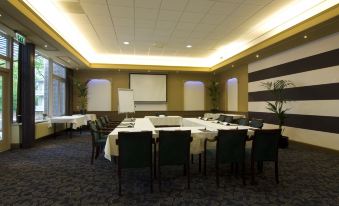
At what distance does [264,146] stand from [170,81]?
27.0ft

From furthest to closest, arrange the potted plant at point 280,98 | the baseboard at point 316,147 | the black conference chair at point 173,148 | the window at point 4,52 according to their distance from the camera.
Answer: the potted plant at point 280,98
the window at point 4,52
the baseboard at point 316,147
the black conference chair at point 173,148

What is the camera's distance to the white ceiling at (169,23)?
4.75m

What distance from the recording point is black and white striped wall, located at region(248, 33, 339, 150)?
534 cm

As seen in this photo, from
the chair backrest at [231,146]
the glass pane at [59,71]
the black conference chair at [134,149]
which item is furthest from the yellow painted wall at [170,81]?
the black conference chair at [134,149]

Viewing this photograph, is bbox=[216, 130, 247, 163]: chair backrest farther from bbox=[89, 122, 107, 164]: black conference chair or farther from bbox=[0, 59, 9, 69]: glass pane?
bbox=[0, 59, 9, 69]: glass pane

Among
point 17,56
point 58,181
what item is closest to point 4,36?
point 17,56

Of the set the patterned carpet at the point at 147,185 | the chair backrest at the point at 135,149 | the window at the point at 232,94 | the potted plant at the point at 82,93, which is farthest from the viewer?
the potted plant at the point at 82,93

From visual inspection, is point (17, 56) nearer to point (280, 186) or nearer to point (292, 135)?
point (280, 186)

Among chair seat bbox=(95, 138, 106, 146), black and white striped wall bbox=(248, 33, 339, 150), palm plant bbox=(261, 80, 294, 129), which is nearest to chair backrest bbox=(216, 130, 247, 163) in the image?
chair seat bbox=(95, 138, 106, 146)

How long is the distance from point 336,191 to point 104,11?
5.53 meters

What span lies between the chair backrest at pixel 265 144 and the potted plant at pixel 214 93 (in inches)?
304

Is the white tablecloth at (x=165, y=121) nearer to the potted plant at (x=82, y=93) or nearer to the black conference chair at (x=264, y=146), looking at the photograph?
the potted plant at (x=82, y=93)

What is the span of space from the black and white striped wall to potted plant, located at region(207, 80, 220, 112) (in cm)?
361

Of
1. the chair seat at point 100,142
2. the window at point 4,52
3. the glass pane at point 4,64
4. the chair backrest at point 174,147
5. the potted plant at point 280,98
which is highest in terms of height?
the window at point 4,52
